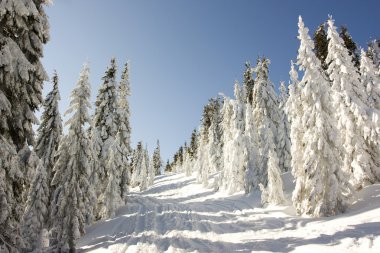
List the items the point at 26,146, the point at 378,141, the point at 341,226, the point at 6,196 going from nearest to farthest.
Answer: the point at 6,196 < the point at 26,146 < the point at 341,226 < the point at 378,141

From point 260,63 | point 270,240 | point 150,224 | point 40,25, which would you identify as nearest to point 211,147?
point 260,63

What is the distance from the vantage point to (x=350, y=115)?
23.8m

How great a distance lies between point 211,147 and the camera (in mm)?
63438

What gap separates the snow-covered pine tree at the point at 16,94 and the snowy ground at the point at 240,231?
7849mm

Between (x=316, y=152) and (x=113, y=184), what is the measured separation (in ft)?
61.2

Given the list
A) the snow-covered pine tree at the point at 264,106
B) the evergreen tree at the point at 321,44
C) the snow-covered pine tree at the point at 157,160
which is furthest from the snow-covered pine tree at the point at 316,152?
the snow-covered pine tree at the point at 157,160

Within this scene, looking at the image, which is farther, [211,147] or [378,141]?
[211,147]

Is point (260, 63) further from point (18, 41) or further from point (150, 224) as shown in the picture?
point (18, 41)

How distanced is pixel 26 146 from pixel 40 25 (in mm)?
4741

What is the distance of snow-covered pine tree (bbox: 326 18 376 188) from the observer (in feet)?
72.7

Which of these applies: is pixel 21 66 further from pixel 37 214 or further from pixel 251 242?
Result: pixel 37 214

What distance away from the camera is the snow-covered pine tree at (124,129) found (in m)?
33.8

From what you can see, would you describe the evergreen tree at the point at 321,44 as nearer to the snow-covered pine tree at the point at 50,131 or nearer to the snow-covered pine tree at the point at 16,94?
the snow-covered pine tree at the point at 50,131

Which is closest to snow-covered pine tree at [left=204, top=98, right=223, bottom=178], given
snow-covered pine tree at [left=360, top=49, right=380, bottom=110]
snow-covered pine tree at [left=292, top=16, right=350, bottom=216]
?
snow-covered pine tree at [left=360, top=49, right=380, bottom=110]
